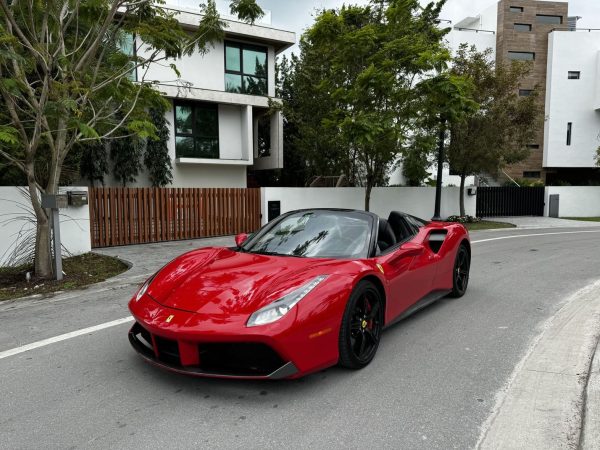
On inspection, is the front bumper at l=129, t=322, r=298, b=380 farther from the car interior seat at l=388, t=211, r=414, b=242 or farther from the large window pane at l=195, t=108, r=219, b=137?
the large window pane at l=195, t=108, r=219, b=137

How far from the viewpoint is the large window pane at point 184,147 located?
1841 cm

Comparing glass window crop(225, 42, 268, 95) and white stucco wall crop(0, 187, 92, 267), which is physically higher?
glass window crop(225, 42, 268, 95)

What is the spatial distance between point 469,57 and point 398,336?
18.2 meters

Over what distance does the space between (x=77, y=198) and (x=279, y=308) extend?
8211 mm

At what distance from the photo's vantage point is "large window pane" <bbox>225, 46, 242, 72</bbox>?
19.1 meters

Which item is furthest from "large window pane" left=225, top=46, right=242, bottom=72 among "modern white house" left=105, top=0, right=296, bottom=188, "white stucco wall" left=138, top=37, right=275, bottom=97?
"white stucco wall" left=138, top=37, right=275, bottom=97

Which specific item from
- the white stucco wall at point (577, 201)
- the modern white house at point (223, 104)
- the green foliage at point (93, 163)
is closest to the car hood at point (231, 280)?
the green foliage at point (93, 163)

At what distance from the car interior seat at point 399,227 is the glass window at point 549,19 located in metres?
41.9

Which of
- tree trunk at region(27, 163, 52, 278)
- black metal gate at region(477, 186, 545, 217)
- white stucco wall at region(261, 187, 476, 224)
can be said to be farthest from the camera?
black metal gate at region(477, 186, 545, 217)

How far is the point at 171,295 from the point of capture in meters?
3.52

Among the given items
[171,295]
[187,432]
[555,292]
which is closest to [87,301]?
[171,295]

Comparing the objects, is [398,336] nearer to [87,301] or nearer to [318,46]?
[87,301]

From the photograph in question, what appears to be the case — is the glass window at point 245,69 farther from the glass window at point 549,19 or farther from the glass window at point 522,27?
the glass window at point 549,19

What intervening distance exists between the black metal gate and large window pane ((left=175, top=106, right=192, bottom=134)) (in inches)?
577
